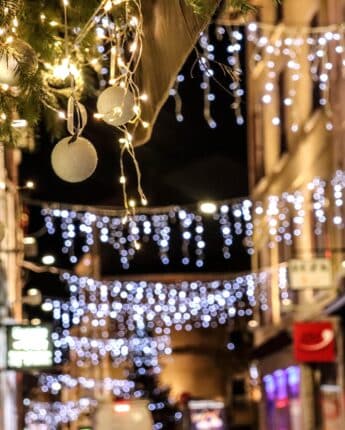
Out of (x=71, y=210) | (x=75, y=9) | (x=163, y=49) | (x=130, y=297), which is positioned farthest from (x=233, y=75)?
(x=130, y=297)

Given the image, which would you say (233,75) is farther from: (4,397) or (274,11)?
(274,11)

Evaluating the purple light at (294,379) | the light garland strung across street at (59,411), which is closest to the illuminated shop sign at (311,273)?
the purple light at (294,379)

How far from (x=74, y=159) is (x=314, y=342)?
16.8 metres

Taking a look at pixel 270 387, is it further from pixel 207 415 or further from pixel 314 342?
pixel 314 342

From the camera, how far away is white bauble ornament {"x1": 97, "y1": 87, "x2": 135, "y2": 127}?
678 centimetres

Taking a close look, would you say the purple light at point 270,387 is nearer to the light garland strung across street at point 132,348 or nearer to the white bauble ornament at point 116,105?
the light garland strung across street at point 132,348

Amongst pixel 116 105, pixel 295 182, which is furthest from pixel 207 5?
pixel 295 182

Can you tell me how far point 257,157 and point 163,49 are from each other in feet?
84.4

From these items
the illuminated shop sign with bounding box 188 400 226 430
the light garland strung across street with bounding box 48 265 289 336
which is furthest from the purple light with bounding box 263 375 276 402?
the illuminated shop sign with bounding box 188 400 226 430

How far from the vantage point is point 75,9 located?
28.0ft

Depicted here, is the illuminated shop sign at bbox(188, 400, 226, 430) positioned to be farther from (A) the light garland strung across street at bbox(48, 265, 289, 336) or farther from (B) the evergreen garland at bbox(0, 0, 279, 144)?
(B) the evergreen garland at bbox(0, 0, 279, 144)

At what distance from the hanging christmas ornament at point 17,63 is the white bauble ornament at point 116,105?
1.70 ft

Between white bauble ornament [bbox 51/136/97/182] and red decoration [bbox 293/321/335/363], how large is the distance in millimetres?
16305

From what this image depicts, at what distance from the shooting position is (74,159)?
666 cm
